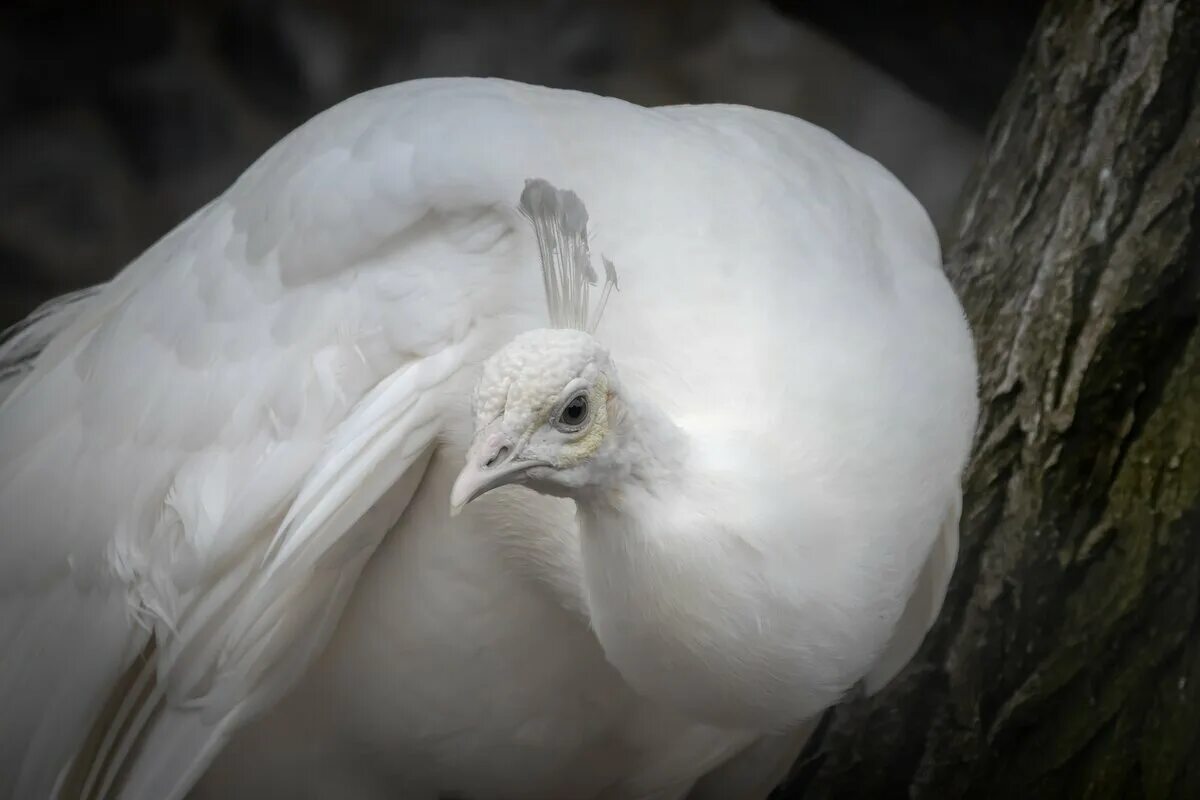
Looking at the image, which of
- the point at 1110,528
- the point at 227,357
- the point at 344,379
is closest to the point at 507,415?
the point at 344,379

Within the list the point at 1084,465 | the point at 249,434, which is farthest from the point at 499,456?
the point at 1084,465

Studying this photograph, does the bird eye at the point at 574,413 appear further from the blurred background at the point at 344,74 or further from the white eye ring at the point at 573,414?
the blurred background at the point at 344,74

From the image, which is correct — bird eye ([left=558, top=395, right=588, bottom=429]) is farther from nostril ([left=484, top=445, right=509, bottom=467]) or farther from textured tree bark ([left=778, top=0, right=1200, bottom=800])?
textured tree bark ([left=778, top=0, right=1200, bottom=800])

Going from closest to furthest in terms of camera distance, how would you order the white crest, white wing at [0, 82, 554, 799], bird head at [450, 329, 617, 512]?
bird head at [450, 329, 617, 512] → the white crest → white wing at [0, 82, 554, 799]

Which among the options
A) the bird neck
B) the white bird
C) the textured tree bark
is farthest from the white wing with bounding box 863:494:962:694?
the bird neck

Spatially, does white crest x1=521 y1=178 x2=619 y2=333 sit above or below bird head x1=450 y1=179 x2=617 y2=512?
above

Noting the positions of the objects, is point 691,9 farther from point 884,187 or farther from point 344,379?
point 344,379

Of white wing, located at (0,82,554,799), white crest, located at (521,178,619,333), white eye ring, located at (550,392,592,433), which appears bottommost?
white wing, located at (0,82,554,799)
